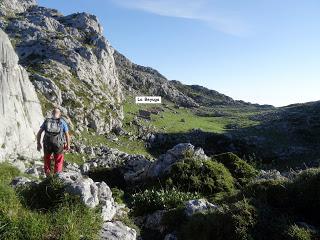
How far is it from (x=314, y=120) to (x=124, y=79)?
73.8 m

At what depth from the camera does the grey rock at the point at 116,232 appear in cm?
1070

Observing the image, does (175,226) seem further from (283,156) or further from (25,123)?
(283,156)

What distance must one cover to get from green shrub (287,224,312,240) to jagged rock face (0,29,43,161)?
25.0m

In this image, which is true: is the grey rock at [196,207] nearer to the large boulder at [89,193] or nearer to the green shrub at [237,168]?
the large boulder at [89,193]

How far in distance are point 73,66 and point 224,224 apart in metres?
Answer: 83.5

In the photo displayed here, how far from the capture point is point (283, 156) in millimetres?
84688

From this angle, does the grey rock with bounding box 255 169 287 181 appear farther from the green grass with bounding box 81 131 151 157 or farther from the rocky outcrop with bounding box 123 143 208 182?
the green grass with bounding box 81 131 151 157

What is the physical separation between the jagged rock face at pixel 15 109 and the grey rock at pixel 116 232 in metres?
21.7

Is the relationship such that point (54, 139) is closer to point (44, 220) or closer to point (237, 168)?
point (44, 220)

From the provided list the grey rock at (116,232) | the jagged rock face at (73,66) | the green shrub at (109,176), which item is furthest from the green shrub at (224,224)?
the jagged rock face at (73,66)

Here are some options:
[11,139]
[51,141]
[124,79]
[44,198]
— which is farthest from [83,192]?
[124,79]

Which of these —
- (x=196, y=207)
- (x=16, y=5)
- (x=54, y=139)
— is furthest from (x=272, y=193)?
(x=16, y=5)

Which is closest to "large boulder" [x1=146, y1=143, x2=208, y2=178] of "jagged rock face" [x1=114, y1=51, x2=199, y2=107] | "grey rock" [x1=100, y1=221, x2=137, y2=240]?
"grey rock" [x1=100, y1=221, x2=137, y2=240]

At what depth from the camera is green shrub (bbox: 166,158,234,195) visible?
21.8m
